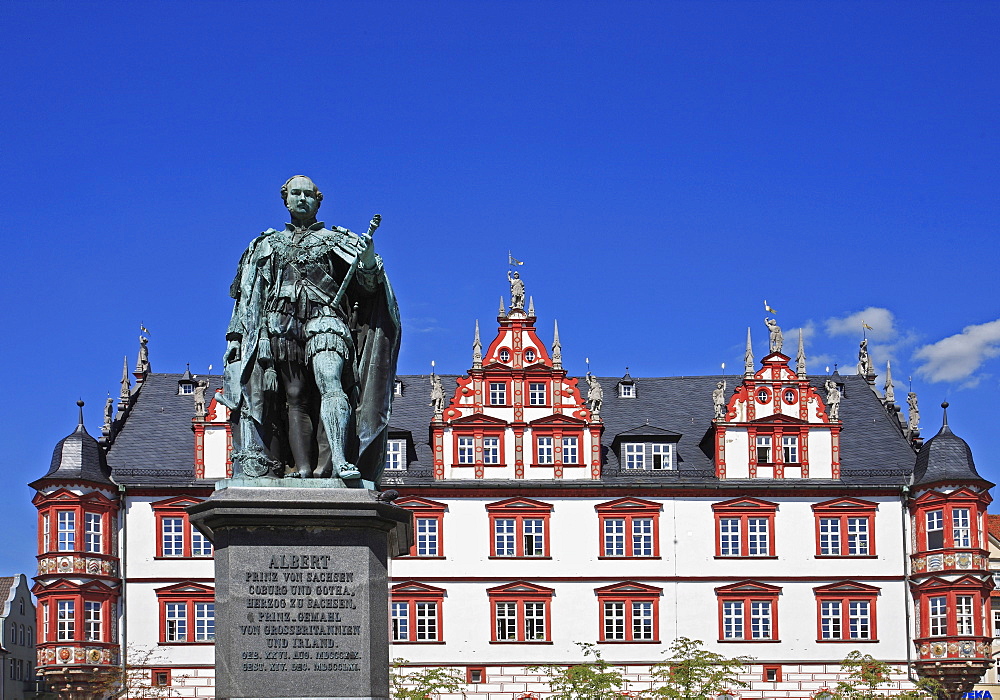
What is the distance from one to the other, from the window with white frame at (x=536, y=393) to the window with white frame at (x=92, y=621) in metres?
17.9

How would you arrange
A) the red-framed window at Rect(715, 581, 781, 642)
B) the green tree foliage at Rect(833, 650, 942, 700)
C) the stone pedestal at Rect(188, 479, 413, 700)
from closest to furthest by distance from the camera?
the stone pedestal at Rect(188, 479, 413, 700) < the green tree foliage at Rect(833, 650, 942, 700) < the red-framed window at Rect(715, 581, 781, 642)

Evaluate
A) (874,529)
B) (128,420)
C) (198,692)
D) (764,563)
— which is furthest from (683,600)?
(128,420)

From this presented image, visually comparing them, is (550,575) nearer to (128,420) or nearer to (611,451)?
(611,451)

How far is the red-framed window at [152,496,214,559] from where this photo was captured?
59.7 m

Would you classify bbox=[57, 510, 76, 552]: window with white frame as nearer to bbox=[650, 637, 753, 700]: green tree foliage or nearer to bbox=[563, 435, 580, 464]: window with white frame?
bbox=[563, 435, 580, 464]: window with white frame

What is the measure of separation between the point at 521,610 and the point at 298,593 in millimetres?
48171

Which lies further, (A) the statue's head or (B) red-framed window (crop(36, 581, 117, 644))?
(B) red-framed window (crop(36, 581, 117, 644))

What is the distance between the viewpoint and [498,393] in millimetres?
60219

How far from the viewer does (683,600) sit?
60000 millimetres

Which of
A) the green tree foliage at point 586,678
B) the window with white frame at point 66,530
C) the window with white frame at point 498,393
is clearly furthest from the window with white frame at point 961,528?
the window with white frame at point 66,530

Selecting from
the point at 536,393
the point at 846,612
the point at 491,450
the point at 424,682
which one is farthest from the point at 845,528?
the point at 424,682

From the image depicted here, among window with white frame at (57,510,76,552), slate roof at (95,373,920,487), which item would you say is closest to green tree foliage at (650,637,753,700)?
slate roof at (95,373,920,487)

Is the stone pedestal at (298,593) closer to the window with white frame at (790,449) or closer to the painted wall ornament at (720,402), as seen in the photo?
the painted wall ornament at (720,402)

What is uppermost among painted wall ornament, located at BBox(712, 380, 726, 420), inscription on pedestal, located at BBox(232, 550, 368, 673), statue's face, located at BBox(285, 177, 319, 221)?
painted wall ornament, located at BBox(712, 380, 726, 420)
